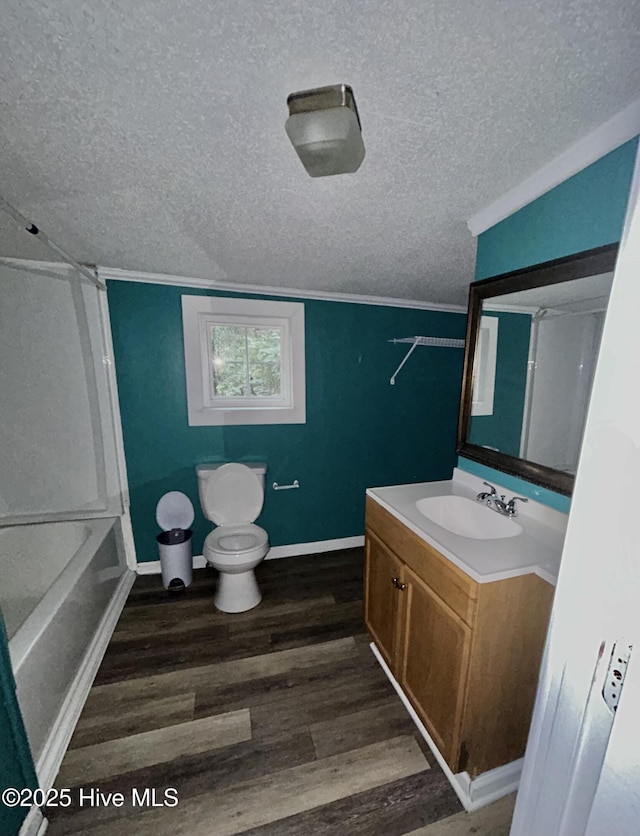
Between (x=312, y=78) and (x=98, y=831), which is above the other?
(x=312, y=78)

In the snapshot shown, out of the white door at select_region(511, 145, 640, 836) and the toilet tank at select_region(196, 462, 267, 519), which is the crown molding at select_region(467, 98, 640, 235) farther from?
the toilet tank at select_region(196, 462, 267, 519)

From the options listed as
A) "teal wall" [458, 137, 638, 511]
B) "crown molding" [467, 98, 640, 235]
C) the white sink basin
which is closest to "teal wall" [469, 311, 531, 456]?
"teal wall" [458, 137, 638, 511]

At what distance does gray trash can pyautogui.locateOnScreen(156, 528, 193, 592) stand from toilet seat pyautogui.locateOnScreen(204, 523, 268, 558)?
26 centimetres

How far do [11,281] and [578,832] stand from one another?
9.33ft

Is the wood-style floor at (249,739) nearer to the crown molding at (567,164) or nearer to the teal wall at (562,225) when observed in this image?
the teal wall at (562,225)

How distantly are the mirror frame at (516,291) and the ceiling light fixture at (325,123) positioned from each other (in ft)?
2.81

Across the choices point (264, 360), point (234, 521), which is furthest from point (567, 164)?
point (234, 521)

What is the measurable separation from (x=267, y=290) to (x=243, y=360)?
534 millimetres

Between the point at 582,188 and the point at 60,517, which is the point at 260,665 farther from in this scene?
the point at 582,188

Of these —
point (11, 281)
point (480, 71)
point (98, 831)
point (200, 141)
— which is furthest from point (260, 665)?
point (11, 281)

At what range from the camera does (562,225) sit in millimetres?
1168

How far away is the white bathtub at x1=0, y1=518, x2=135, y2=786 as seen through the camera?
47.0 inches

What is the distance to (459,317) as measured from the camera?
2928 mm

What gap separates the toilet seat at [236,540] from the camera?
1.97 metres
